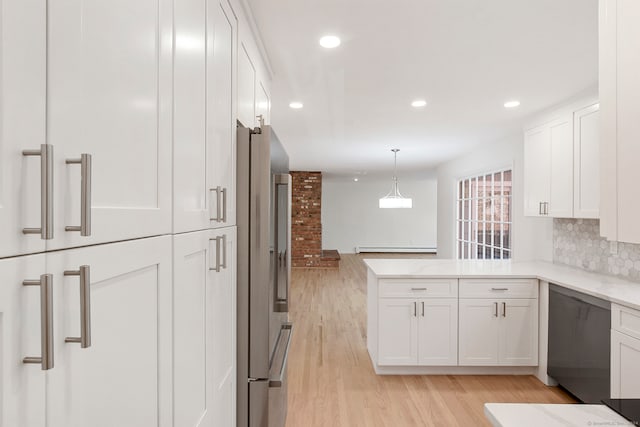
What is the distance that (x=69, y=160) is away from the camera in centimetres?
59

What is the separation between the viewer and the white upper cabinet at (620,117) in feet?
2.69

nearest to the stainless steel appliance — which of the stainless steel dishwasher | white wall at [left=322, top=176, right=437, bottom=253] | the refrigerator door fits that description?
the refrigerator door

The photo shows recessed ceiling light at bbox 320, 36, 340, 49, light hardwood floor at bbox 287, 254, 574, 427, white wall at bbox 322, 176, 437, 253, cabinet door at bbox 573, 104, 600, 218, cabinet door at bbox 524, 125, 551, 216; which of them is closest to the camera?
recessed ceiling light at bbox 320, 36, 340, 49

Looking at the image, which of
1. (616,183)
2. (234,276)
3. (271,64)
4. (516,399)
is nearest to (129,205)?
(234,276)

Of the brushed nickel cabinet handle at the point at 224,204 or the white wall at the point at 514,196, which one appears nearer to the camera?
the brushed nickel cabinet handle at the point at 224,204

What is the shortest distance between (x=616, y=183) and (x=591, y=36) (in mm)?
1872

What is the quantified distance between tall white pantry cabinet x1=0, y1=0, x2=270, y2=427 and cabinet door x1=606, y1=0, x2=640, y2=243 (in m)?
1.01

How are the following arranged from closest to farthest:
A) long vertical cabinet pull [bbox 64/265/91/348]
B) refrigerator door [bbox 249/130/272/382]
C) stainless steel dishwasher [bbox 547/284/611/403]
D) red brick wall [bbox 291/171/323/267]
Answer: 1. long vertical cabinet pull [bbox 64/265/91/348]
2. refrigerator door [bbox 249/130/272/382]
3. stainless steel dishwasher [bbox 547/284/611/403]
4. red brick wall [bbox 291/171/323/267]

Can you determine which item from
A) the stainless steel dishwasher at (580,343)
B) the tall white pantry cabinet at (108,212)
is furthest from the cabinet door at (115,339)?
the stainless steel dishwasher at (580,343)

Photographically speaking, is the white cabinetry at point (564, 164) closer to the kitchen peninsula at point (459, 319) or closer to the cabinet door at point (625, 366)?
the kitchen peninsula at point (459, 319)

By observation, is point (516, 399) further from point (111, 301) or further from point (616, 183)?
point (111, 301)

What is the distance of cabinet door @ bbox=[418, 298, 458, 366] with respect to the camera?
340 cm

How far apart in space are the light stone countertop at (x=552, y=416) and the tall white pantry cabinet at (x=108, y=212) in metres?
0.85

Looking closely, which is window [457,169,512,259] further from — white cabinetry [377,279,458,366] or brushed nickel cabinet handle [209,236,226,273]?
brushed nickel cabinet handle [209,236,226,273]
